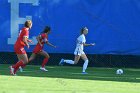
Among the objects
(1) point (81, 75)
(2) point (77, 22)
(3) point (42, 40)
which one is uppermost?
(2) point (77, 22)

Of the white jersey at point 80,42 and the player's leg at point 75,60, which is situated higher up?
the white jersey at point 80,42

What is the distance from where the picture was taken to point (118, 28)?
25438mm

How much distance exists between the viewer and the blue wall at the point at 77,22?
25.4 meters

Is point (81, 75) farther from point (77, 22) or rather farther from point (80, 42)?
point (77, 22)

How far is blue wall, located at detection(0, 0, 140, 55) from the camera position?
1001 inches

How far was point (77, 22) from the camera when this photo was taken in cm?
2561

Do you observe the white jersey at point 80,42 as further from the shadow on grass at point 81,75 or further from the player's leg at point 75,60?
the shadow on grass at point 81,75

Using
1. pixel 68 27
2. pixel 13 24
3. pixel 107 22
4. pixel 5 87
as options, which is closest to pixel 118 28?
pixel 107 22

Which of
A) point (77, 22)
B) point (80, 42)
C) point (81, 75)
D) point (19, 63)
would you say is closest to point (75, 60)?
point (80, 42)

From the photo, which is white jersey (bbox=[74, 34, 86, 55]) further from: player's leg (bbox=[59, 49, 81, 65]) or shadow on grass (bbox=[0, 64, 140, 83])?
shadow on grass (bbox=[0, 64, 140, 83])

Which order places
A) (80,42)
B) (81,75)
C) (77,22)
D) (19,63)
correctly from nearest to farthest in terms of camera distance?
1. (19,63)
2. (81,75)
3. (80,42)
4. (77,22)

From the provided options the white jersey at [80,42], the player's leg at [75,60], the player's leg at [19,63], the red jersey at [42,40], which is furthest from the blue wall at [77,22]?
the player's leg at [19,63]

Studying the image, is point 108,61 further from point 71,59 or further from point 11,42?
point 11,42

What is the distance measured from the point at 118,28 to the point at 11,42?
492 cm
